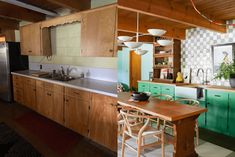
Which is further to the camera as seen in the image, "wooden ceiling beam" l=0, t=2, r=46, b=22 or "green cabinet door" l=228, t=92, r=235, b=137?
"green cabinet door" l=228, t=92, r=235, b=137

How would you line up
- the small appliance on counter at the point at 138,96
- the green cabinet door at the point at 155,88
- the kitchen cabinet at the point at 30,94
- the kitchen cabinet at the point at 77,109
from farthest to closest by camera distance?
1. the green cabinet door at the point at 155,88
2. the kitchen cabinet at the point at 30,94
3. the small appliance on counter at the point at 138,96
4. the kitchen cabinet at the point at 77,109

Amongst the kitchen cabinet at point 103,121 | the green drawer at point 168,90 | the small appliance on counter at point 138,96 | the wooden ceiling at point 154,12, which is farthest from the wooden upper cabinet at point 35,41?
the green drawer at point 168,90

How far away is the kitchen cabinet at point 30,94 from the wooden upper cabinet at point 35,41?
77 centimetres

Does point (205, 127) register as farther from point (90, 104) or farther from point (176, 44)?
point (90, 104)

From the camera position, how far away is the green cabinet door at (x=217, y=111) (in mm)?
2668

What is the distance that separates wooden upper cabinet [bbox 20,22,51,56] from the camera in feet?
5.23

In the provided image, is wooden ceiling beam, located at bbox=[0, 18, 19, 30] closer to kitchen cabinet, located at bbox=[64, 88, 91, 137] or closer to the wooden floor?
the wooden floor

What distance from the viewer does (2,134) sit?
2.10 m

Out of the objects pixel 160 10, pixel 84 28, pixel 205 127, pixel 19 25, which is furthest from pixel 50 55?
pixel 205 127

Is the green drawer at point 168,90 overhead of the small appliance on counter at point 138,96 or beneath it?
beneath

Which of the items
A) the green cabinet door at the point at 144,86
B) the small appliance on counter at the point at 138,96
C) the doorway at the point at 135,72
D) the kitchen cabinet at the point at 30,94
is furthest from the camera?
the doorway at the point at 135,72

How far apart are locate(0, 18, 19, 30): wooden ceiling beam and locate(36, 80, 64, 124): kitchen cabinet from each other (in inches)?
43.6

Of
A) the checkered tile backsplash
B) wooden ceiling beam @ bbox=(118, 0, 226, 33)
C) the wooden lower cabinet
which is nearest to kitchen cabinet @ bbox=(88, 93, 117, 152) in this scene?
the wooden lower cabinet

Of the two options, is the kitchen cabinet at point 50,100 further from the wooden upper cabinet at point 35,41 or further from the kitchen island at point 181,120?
the kitchen island at point 181,120
